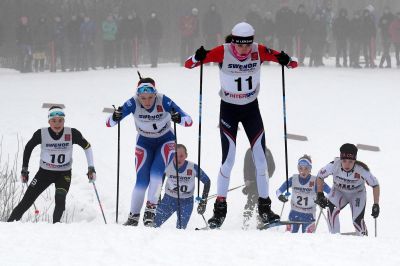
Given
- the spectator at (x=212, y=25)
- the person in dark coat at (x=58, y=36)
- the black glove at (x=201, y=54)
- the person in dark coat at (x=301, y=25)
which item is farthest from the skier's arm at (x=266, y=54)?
the person in dark coat at (x=58, y=36)

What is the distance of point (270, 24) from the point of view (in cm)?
2353

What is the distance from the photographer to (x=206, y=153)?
1577cm

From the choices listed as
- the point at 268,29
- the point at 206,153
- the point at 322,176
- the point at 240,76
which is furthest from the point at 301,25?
the point at 240,76

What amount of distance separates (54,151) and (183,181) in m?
2.11

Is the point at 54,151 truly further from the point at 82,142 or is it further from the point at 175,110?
the point at 175,110

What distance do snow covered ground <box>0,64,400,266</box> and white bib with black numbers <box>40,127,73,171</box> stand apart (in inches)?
89.8

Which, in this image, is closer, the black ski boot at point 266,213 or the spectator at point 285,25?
the black ski boot at point 266,213

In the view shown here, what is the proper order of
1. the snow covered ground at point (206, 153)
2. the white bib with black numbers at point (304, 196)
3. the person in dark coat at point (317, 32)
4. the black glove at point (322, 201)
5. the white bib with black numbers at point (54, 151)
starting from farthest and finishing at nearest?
the person in dark coat at point (317, 32)
the white bib with black numbers at point (304, 196)
the white bib with black numbers at point (54, 151)
the black glove at point (322, 201)
the snow covered ground at point (206, 153)

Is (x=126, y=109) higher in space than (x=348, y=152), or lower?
higher

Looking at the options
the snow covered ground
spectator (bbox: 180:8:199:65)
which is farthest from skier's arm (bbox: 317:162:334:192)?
spectator (bbox: 180:8:199:65)

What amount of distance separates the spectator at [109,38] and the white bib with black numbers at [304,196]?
14.9m

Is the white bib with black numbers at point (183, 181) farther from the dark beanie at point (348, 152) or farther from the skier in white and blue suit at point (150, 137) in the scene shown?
the dark beanie at point (348, 152)

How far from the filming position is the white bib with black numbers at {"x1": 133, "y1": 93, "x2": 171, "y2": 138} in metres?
8.04

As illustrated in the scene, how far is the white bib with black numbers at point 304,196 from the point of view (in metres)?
11.0
